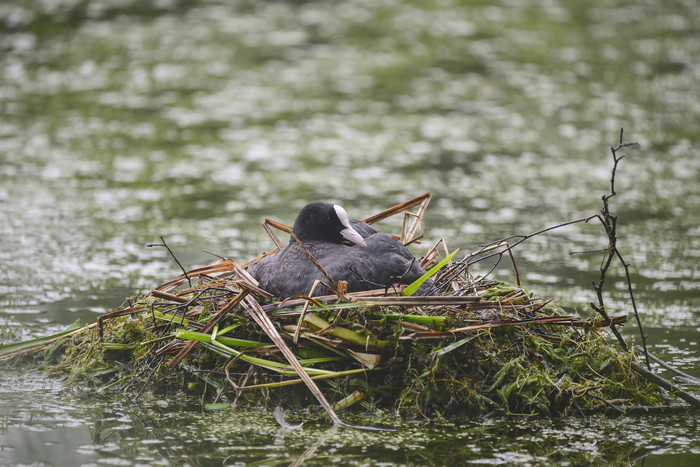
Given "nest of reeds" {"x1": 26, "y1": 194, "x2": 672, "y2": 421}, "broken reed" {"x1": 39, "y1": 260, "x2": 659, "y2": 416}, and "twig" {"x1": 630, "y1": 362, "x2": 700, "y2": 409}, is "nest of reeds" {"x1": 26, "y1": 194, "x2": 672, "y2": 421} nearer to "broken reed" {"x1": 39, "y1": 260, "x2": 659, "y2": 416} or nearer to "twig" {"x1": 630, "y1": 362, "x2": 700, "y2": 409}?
"broken reed" {"x1": 39, "y1": 260, "x2": 659, "y2": 416}

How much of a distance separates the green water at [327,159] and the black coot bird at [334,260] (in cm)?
72

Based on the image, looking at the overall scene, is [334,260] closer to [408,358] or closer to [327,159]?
[408,358]

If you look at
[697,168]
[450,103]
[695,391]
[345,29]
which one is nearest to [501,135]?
[450,103]

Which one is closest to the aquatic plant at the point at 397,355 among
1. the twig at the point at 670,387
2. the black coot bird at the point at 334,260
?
the twig at the point at 670,387

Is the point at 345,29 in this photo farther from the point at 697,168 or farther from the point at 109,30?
the point at 697,168

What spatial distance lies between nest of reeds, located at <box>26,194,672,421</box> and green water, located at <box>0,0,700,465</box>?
147 millimetres

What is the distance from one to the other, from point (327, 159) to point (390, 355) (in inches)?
241

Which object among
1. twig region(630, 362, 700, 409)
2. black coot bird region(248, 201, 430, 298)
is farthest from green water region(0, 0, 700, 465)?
black coot bird region(248, 201, 430, 298)

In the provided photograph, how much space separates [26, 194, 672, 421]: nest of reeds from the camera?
4.03 m

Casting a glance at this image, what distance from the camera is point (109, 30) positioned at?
14609 mm

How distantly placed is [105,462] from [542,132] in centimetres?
820

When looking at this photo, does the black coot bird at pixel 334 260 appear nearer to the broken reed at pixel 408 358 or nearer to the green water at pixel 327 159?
the broken reed at pixel 408 358

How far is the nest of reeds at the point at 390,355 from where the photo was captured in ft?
13.2

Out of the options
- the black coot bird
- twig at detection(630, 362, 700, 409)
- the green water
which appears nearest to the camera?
the green water
